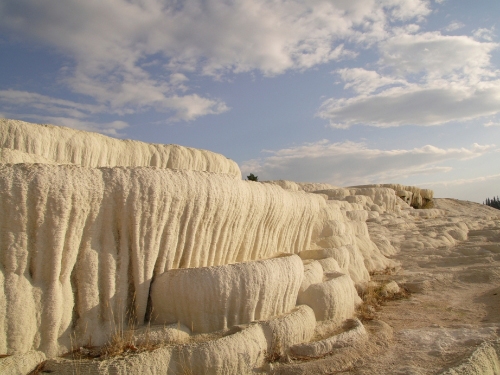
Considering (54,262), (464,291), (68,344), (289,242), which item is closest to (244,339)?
(68,344)

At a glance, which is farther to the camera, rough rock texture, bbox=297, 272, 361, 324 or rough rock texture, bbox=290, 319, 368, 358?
rough rock texture, bbox=297, 272, 361, 324

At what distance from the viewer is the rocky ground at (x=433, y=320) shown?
13.5ft

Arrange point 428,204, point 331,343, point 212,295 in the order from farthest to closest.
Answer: point 428,204 → point 331,343 → point 212,295

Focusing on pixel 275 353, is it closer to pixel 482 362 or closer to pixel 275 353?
pixel 275 353

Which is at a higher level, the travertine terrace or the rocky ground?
the travertine terrace

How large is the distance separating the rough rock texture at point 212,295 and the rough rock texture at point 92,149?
1.72 metres

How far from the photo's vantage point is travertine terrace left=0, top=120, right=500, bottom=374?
3383 mm

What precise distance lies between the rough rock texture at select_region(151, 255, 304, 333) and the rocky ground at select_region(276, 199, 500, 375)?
2.37 feet

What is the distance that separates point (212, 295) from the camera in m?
4.07

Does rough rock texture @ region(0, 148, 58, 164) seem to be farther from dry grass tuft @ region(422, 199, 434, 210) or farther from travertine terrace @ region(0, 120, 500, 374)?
dry grass tuft @ region(422, 199, 434, 210)

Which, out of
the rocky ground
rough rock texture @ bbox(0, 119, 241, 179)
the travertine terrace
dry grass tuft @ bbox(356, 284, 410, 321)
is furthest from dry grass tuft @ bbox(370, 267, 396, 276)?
rough rock texture @ bbox(0, 119, 241, 179)

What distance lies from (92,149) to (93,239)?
4906mm

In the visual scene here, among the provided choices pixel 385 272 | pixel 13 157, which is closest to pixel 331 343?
pixel 13 157

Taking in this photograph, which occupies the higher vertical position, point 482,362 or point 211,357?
point 211,357
